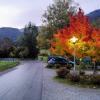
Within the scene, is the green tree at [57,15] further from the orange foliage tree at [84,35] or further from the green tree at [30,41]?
the green tree at [30,41]

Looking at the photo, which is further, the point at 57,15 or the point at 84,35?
the point at 57,15

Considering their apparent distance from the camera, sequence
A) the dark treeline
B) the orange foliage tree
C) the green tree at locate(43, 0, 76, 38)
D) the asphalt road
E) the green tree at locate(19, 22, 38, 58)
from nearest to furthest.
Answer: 1. the asphalt road
2. the orange foliage tree
3. the green tree at locate(43, 0, 76, 38)
4. the dark treeline
5. the green tree at locate(19, 22, 38, 58)

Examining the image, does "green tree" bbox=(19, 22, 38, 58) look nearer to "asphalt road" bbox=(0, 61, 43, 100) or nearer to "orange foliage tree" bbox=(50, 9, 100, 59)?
"orange foliage tree" bbox=(50, 9, 100, 59)

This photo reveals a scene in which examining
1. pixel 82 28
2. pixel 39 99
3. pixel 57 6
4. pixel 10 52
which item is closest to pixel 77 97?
pixel 39 99

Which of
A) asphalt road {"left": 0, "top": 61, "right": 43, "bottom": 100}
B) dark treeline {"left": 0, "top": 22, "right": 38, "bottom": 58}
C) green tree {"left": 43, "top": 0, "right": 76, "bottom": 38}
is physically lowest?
asphalt road {"left": 0, "top": 61, "right": 43, "bottom": 100}

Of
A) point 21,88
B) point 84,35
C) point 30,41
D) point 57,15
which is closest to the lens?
point 21,88

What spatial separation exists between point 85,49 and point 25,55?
81985mm

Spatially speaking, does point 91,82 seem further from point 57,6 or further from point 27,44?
point 27,44

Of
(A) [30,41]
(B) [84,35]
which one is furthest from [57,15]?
(A) [30,41]

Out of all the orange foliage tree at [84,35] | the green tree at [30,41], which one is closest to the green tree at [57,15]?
the orange foliage tree at [84,35]

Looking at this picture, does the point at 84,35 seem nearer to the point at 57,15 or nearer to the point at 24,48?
the point at 57,15

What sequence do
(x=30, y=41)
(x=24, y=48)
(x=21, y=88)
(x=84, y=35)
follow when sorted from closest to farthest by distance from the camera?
1. (x=21, y=88)
2. (x=84, y=35)
3. (x=24, y=48)
4. (x=30, y=41)

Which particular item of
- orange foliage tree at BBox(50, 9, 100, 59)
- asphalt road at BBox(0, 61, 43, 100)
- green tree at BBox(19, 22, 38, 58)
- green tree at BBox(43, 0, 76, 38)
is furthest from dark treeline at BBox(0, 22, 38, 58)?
asphalt road at BBox(0, 61, 43, 100)

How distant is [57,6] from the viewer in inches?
2940
